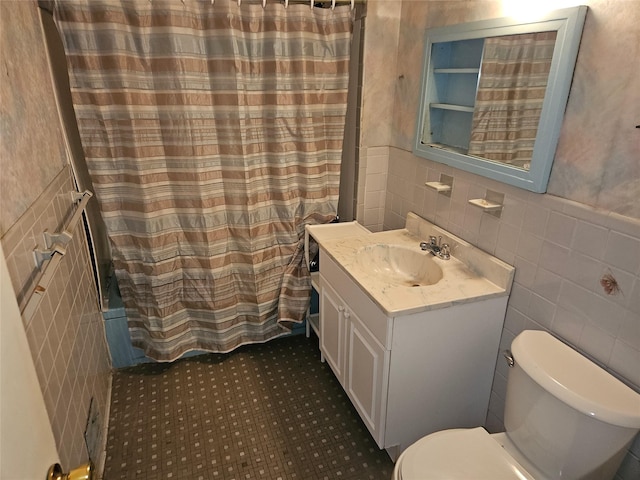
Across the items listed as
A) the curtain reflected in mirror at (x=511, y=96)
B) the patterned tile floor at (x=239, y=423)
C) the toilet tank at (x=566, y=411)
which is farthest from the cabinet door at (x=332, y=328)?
the curtain reflected in mirror at (x=511, y=96)

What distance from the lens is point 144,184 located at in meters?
1.93

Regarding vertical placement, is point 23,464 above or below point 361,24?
below

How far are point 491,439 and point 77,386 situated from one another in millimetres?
1486

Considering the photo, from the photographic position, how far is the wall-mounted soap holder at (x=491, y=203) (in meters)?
1.57

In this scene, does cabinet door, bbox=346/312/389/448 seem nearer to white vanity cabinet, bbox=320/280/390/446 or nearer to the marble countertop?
white vanity cabinet, bbox=320/280/390/446

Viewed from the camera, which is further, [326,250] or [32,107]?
[326,250]

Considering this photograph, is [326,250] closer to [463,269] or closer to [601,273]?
[463,269]

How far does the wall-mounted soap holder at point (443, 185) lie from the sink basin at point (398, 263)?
30 cm

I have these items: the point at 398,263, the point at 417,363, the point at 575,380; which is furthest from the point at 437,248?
the point at 575,380

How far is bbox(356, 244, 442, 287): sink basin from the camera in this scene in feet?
6.20

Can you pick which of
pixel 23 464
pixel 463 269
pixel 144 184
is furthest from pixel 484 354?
pixel 144 184

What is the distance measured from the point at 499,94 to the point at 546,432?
45.8 inches

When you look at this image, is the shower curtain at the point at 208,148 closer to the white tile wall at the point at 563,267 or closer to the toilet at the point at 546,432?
the white tile wall at the point at 563,267

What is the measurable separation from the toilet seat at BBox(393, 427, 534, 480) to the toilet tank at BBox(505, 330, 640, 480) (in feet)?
0.32
